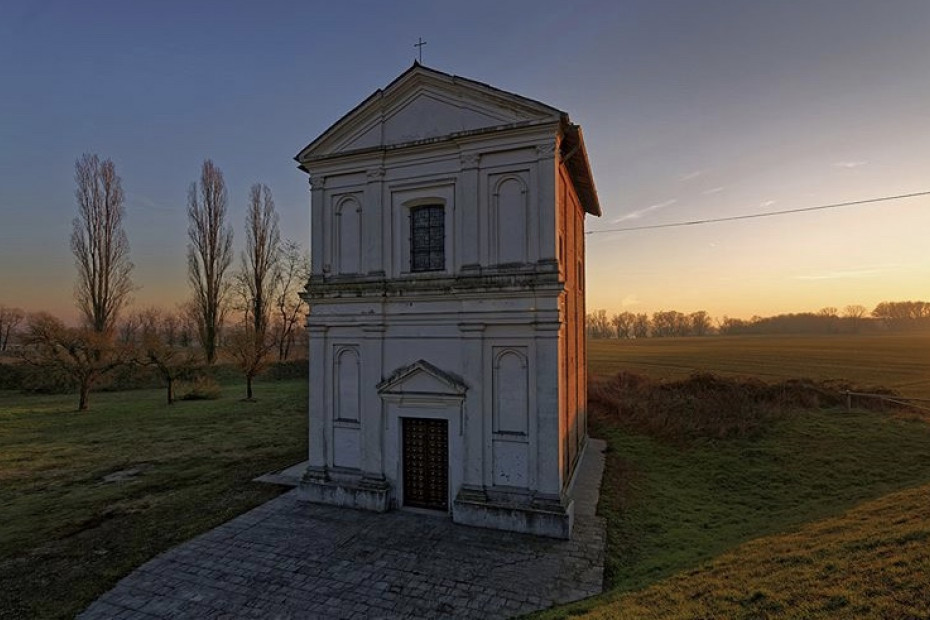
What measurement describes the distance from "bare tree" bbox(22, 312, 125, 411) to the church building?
24.3 m

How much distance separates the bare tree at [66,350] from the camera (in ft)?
87.0

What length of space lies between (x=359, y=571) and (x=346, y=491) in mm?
Answer: 3083

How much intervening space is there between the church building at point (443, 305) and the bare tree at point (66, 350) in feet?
79.8

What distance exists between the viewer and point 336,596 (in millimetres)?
7551

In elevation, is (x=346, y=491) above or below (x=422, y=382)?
below

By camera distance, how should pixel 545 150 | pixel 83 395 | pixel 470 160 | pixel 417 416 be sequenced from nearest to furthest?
1. pixel 545 150
2. pixel 470 160
3. pixel 417 416
4. pixel 83 395

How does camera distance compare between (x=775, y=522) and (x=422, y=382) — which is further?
(x=422, y=382)

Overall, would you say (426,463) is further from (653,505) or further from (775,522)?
(775,522)

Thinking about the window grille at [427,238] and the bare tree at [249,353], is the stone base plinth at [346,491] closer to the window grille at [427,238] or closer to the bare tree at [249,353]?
the window grille at [427,238]

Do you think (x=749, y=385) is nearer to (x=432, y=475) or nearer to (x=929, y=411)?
(x=929, y=411)

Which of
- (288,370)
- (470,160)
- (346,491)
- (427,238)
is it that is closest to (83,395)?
(288,370)

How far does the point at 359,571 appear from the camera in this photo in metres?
8.29

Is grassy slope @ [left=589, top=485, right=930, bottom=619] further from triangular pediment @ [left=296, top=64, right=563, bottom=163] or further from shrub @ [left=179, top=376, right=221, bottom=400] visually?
shrub @ [left=179, top=376, right=221, bottom=400]

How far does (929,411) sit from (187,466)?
29.0 metres
